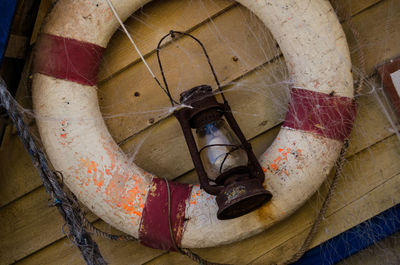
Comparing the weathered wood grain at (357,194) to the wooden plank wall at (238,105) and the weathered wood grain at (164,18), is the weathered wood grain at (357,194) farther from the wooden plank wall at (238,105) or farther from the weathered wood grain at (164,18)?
the weathered wood grain at (164,18)

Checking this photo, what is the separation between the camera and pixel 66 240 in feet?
4.22

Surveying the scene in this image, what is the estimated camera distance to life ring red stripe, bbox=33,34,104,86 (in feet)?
3.61

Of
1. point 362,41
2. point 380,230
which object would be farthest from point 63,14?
point 380,230

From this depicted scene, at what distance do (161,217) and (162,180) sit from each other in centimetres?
11

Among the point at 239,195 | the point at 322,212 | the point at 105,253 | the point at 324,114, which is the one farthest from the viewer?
the point at 105,253

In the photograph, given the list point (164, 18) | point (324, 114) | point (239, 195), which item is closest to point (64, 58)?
point (164, 18)

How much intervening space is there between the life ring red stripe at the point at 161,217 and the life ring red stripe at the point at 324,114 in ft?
1.31

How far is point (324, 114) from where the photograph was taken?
1048 millimetres

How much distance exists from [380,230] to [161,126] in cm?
80

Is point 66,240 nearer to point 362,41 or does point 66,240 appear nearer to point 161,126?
point 161,126

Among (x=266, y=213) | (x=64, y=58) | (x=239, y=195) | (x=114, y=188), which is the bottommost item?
(x=266, y=213)

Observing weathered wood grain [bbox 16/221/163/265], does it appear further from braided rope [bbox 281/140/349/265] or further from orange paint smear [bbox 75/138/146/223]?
braided rope [bbox 281/140/349/265]

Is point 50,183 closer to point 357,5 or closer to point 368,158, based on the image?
point 368,158

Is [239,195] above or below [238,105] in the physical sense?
below
